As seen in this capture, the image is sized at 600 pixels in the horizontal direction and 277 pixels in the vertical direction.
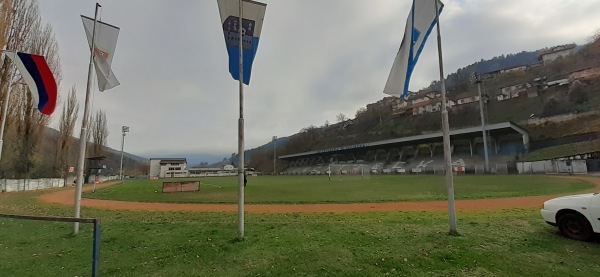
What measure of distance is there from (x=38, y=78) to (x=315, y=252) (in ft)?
32.7

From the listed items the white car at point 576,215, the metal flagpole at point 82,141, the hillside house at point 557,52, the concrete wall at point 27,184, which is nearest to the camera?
the white car at point 576,215

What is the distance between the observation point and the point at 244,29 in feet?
27.4

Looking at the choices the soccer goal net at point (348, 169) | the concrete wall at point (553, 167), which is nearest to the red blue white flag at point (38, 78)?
the concrete wall at point (553, 167)

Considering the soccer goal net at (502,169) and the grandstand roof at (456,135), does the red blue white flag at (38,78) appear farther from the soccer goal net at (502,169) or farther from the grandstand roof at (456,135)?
the grandstand roof at (456,135)

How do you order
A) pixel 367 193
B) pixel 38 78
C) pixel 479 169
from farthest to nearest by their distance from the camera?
pixel 479 169 → pixel 367 193 → pixel 38 78

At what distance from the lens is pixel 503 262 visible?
18.2 ft

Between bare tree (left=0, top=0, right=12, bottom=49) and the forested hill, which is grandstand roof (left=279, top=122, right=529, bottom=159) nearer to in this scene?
bare tree (left=0, top=0, right=12, bottom=49)

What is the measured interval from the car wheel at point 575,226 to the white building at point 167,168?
Result: 4549 inches

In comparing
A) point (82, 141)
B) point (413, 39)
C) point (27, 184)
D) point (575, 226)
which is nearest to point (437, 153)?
point (575, 226)

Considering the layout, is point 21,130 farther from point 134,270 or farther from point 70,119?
point 134,270

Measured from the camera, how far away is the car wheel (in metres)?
6.70

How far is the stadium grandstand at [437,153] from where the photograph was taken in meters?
57.5

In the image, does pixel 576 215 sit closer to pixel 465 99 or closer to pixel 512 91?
pixel 512 91

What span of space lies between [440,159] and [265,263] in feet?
236
